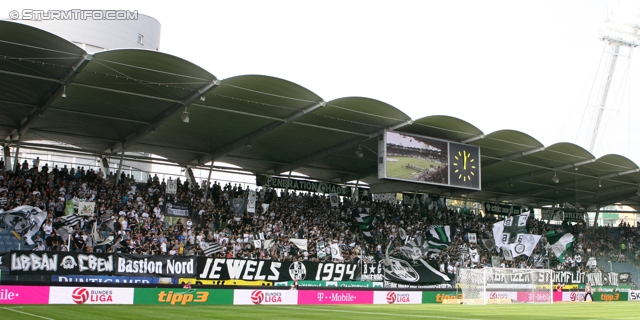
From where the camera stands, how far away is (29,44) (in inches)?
896

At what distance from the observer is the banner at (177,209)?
34.9m

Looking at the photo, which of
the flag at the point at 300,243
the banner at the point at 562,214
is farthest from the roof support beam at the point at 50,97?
the banner at the point at 562,214

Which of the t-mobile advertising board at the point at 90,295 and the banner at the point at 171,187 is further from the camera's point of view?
the banner at the point at 171,187

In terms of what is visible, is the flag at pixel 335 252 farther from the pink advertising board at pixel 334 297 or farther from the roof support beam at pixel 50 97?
the roof support beam at pixel 50 97

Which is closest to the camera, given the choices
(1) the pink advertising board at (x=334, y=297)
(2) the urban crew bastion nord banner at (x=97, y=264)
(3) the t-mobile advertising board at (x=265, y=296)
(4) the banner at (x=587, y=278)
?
(2) the urban crew bastion nord banner at (x=97, y=264)

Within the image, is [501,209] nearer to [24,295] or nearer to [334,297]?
[334,297]

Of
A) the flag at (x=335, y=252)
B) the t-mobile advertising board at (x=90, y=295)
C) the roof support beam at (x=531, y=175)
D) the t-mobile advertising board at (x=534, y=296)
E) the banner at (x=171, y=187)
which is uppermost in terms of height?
the roof support beam at (x=531, y=175)

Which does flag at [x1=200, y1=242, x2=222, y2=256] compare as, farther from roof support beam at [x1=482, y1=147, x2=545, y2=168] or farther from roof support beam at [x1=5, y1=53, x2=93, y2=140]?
roof support beam at [x1=482, y1=147, x2=545, y2=168]

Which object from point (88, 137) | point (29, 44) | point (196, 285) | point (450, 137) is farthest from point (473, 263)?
point (29, 44)

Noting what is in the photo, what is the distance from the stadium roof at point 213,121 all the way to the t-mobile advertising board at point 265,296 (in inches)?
342

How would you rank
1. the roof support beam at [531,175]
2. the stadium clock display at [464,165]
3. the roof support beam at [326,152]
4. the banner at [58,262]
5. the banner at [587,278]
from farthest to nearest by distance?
the roof support beam at [531,175]
the banner at [587,278]
the stadium clock display at [464,165]
the roof support beam at [326,152]
the banner at [58,262]

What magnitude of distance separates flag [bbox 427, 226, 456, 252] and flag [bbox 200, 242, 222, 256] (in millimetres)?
16398

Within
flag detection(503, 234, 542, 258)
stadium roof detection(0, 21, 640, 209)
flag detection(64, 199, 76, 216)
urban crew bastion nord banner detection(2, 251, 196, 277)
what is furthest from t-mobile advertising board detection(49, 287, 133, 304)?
flag detection(503, 234, 542, 258)

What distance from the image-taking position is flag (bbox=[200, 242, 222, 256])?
3175 centimetres
